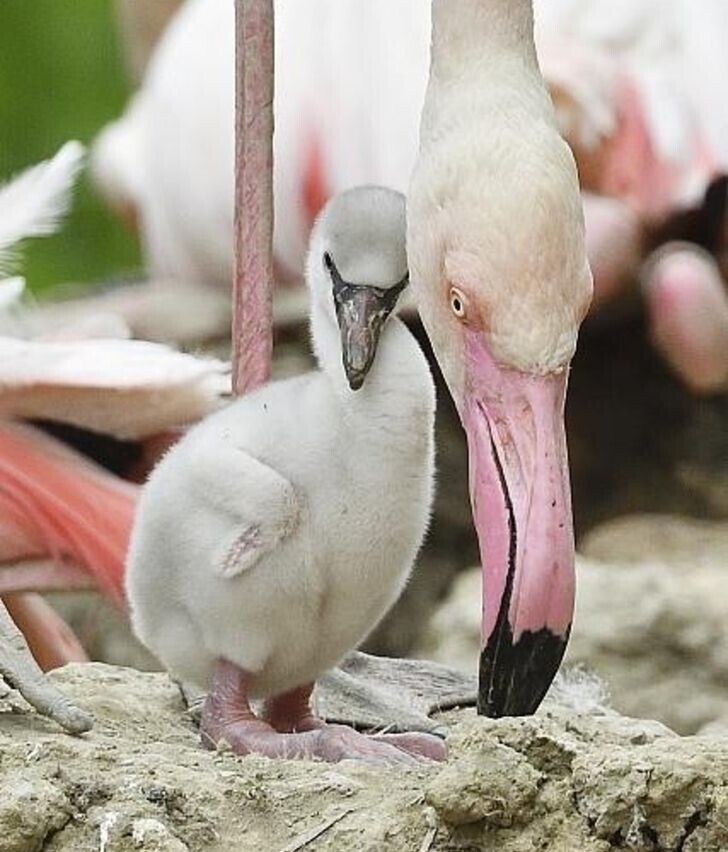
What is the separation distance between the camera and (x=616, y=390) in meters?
6.33

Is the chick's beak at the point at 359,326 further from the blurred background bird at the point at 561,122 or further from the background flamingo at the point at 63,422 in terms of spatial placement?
the blurred background bird at the point at 561,122

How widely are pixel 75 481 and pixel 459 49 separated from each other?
1.56m

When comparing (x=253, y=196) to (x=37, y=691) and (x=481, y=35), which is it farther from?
(x=37, y=691)

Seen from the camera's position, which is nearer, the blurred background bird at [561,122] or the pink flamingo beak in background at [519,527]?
the pink flamingo beak in background at [519,527]

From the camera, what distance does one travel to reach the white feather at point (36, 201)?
3.98 metres

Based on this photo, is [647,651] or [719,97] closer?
[647,651]

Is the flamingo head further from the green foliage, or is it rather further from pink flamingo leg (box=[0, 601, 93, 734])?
the green foliage

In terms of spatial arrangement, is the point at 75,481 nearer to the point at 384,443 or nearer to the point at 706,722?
the point at 706,722

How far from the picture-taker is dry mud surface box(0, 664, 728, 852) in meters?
2.46

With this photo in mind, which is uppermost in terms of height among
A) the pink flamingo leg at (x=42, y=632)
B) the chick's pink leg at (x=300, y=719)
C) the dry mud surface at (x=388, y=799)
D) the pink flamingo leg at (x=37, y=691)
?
the dry mud surface at (x=388, y=799)

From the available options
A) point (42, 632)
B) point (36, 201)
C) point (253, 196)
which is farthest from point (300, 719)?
point (42, 632)

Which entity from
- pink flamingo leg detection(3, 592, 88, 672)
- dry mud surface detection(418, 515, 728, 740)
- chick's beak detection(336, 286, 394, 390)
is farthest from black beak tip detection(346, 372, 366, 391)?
dry mud surface detection(418, 515, 728, 740)

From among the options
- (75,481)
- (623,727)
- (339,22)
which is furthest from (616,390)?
(623,727)

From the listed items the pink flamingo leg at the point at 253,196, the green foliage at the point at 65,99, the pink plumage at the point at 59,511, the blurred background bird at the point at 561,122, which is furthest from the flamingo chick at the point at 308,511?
the green foliage at the point at 65,99
